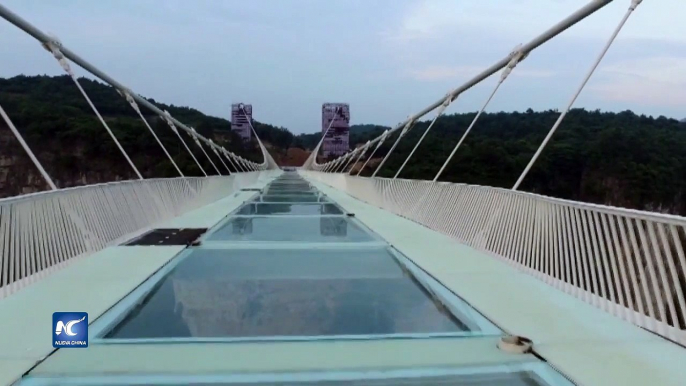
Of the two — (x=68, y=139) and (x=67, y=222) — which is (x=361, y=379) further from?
(x=68, y=139)

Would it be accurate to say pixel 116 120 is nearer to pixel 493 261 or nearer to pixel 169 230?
pixel 169 230

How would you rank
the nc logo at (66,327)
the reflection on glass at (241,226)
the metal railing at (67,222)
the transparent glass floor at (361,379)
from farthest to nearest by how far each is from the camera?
the reflection on glass at (241,226)
the metal railing at (67,222)
the nc logo at (66,327)
the transparent glass floor at (361,379)

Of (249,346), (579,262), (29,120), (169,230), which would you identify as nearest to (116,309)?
(249,346)

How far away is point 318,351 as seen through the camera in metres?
2.81

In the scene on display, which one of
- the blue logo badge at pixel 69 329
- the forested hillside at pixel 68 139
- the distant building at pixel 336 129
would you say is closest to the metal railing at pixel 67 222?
the blue logo badge at pixel 69 329

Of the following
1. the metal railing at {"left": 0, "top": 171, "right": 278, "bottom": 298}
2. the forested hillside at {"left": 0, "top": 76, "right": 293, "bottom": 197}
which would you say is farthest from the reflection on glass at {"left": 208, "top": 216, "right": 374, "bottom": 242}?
the forested hillside at {"left": 0, "top": 76, "right": 293, "bottom": 197}

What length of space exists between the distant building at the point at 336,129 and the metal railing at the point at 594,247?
63973 millimetres

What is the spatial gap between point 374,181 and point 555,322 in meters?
10.5

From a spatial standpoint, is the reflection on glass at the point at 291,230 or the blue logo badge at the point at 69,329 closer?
the blue logo badge at the point at 69,329

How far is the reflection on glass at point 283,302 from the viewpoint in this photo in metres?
3.16

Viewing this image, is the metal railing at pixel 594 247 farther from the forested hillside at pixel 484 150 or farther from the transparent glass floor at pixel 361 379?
the forested hillside at pixel 484 150

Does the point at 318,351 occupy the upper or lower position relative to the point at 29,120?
lower

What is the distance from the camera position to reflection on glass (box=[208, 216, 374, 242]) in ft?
21.8

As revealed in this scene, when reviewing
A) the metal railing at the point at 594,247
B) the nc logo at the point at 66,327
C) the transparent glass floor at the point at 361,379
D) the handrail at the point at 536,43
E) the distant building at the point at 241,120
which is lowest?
the transparent glass floor at the point at 361,379
